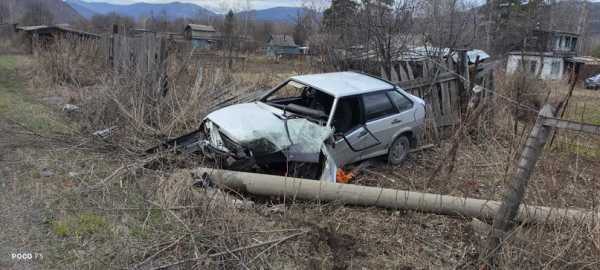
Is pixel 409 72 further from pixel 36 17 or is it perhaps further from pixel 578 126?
pixel 36 17

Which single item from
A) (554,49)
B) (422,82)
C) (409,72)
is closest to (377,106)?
(422,82)

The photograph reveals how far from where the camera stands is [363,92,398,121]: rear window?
246 inches

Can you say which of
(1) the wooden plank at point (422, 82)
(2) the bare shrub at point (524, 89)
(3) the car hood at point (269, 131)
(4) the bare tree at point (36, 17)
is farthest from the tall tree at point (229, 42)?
(4) the bare tree at point (36, 17)

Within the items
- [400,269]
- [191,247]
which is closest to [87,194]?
[191,247]

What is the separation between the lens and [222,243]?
341cm

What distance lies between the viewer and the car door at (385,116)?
625 centimetres

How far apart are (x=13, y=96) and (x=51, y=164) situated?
20.7ft

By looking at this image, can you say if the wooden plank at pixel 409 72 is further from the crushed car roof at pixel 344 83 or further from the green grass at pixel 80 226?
the green grass at pixel 80 226

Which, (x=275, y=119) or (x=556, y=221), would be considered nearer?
(x=556, y=221)

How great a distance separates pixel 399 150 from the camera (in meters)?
6.88

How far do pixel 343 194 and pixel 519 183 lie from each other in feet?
6.52

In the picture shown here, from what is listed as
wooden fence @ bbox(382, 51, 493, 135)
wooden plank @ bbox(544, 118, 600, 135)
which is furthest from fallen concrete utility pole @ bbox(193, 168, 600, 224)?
wooden fence @ bbox(382, 51, 493, 135)

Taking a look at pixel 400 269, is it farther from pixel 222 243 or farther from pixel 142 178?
pixel 142 178

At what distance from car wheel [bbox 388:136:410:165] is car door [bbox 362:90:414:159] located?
17 cm
